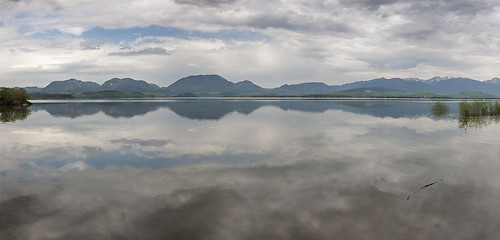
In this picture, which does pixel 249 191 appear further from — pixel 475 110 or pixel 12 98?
pixel 12 98

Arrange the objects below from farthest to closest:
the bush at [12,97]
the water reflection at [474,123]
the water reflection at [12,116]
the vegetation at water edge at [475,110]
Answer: the bush at [12,97], the vegetation at water edge at [475,110], the water reflection at [12,116], the water reflection at [474,123]

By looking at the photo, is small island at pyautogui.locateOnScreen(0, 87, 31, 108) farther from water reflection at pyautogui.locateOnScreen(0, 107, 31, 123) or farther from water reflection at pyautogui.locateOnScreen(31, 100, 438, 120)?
water reflection at pyautogui.locateOnScreen(0, 107, 31, 123)

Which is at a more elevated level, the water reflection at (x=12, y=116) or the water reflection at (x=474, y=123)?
the water reflection at (x=12, y=116)

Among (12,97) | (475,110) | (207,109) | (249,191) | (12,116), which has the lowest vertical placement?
(249,191)

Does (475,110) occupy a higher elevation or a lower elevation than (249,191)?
higher

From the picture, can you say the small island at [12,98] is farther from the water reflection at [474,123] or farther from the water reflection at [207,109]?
the water reflection at [474,123]

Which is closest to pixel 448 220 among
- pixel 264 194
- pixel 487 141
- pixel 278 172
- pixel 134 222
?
pixel 264 194

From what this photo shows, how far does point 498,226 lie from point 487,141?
2575 centimetres

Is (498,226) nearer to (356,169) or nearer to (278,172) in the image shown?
(356,169)

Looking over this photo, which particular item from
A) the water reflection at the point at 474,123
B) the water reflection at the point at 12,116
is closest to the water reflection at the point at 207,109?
the water reflection at the point at 12,116

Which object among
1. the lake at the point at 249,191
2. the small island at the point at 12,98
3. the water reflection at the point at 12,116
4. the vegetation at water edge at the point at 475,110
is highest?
the small island at the point at 12,98

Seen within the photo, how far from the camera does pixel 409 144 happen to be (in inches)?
1218

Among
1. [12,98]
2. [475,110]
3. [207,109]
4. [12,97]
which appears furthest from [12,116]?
[475,110]

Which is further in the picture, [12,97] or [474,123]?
[12,97]
